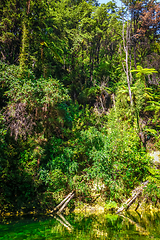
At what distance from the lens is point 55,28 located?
16219mm

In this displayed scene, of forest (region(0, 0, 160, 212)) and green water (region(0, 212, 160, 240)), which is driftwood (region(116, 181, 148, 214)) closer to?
forest (region(0, 0, 160, 212))

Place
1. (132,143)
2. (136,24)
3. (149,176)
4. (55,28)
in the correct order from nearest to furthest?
(149,176) < (132,143) < (136,24) < (55,28)

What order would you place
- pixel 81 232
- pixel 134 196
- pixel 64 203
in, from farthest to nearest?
1. pixel 64 203
2. pixel 134 196
3. pixel 81 232

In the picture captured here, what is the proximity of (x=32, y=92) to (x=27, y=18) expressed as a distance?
438 cm

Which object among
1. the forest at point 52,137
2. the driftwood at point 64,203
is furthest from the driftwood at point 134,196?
the driftwood at point 64,203

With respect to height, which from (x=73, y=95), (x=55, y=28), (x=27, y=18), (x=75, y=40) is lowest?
(x=73, y=95)

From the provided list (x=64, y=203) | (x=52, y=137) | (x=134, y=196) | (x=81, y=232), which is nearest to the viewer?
(x=81, y=232)

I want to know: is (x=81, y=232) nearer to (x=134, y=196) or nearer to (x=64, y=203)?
(x=64, y=203)

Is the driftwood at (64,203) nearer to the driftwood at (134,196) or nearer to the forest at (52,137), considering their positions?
the forest at (52,137)

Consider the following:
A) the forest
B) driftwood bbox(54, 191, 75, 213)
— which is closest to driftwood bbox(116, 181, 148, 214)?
the forest

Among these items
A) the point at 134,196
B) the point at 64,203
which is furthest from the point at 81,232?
the point at 134,196

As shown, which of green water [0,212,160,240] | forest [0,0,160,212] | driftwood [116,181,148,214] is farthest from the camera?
forest [0,0,160,212]

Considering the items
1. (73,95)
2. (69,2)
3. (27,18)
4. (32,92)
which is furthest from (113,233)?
(69,2)

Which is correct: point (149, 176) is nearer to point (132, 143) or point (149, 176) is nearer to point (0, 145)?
point (132, 143)
